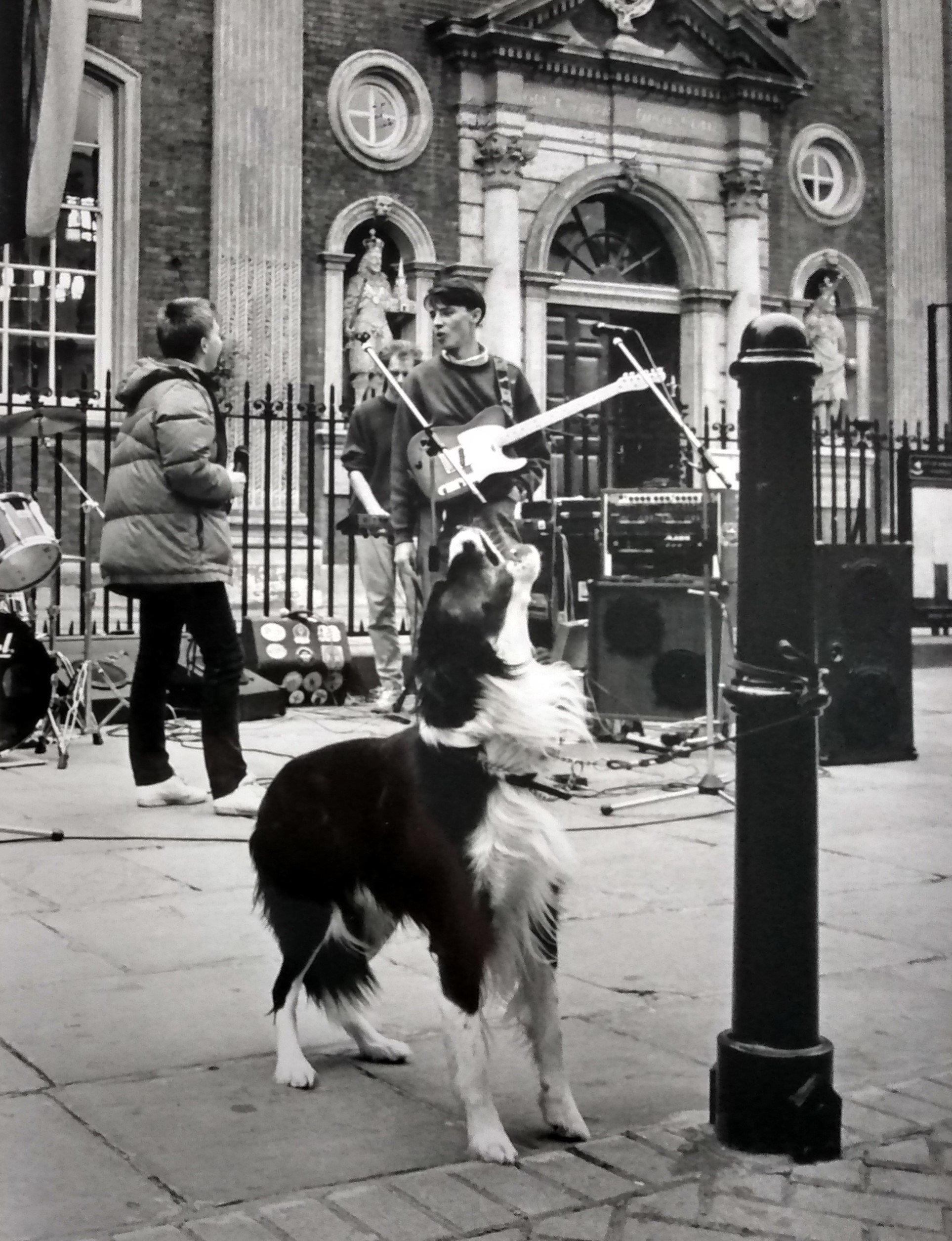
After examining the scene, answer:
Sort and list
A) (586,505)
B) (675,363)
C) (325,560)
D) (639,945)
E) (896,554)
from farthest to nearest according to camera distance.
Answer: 1. (675,363)
2. (325,560)
3. (586,505)
4. (896,554)
5. (639,945)

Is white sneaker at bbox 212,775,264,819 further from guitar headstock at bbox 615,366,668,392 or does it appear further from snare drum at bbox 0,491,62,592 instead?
guitar headstock at bbox 615,366,668,392

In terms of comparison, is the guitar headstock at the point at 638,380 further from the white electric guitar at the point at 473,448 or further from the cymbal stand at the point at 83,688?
the cymbal stand at the point at 83,688

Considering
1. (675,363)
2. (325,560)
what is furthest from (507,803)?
(675,363)

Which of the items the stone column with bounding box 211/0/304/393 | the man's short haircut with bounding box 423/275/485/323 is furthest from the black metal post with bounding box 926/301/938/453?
the man's short haircut with bounding box 423/275/485/323

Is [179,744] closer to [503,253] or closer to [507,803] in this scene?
[507,803]

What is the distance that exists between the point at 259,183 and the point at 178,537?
10682 mm

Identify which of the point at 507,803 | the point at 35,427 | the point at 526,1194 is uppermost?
the point at 35,427

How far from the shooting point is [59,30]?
11.0 ft

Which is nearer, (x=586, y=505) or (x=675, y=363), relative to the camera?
(x=586, y=505)

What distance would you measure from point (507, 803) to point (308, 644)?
7.25 meters

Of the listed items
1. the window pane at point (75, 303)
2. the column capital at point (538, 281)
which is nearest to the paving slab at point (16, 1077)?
the window pane at point (75, 303)

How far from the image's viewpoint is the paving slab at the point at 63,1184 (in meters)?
2.58

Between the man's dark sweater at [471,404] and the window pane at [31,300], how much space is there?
882cm

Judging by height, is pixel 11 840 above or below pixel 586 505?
below
